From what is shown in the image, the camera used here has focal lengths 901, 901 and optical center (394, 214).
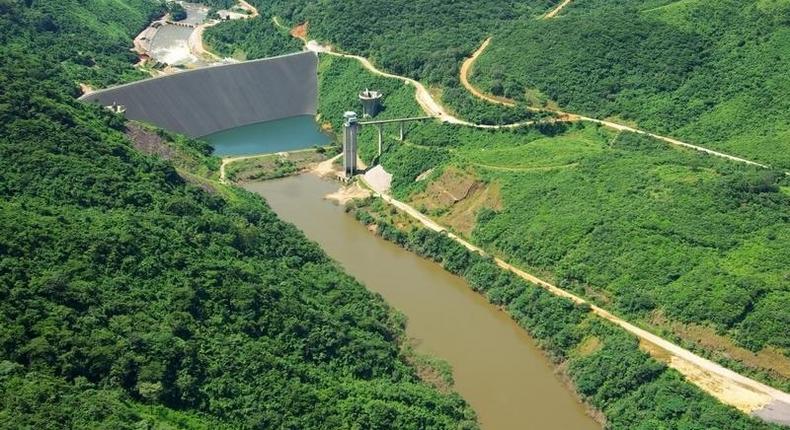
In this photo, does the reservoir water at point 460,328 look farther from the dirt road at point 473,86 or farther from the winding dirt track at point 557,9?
the winding dirt track at point 557,9

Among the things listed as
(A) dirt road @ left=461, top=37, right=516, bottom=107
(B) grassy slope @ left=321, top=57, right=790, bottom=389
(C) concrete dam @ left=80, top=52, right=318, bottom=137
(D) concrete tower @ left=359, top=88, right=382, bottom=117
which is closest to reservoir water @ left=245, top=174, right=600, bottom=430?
(B) grassy slope @ left=321, top=57, right=790, bottom=389

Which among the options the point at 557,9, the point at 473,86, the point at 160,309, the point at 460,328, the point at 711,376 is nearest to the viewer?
the point at 160,309

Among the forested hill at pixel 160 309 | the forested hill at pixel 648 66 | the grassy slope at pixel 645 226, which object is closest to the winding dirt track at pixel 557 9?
the forested hill at pixel 648 66

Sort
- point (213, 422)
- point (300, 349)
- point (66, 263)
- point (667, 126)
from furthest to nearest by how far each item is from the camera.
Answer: point (667, 126)
point (300, 349)
point (66, 263)
point (213, 422)

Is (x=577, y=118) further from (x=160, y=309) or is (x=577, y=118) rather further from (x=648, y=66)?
(x=160, y=309)

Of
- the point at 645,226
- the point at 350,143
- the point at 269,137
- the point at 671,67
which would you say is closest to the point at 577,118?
the point at 671,67

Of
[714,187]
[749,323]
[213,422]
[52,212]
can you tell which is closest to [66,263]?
[52,212]

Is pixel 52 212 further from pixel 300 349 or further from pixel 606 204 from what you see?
pixel 606 204

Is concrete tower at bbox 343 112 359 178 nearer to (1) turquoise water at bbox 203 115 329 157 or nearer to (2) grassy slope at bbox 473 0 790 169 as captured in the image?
(1) turquoise water at bbox 203 115 329 157
